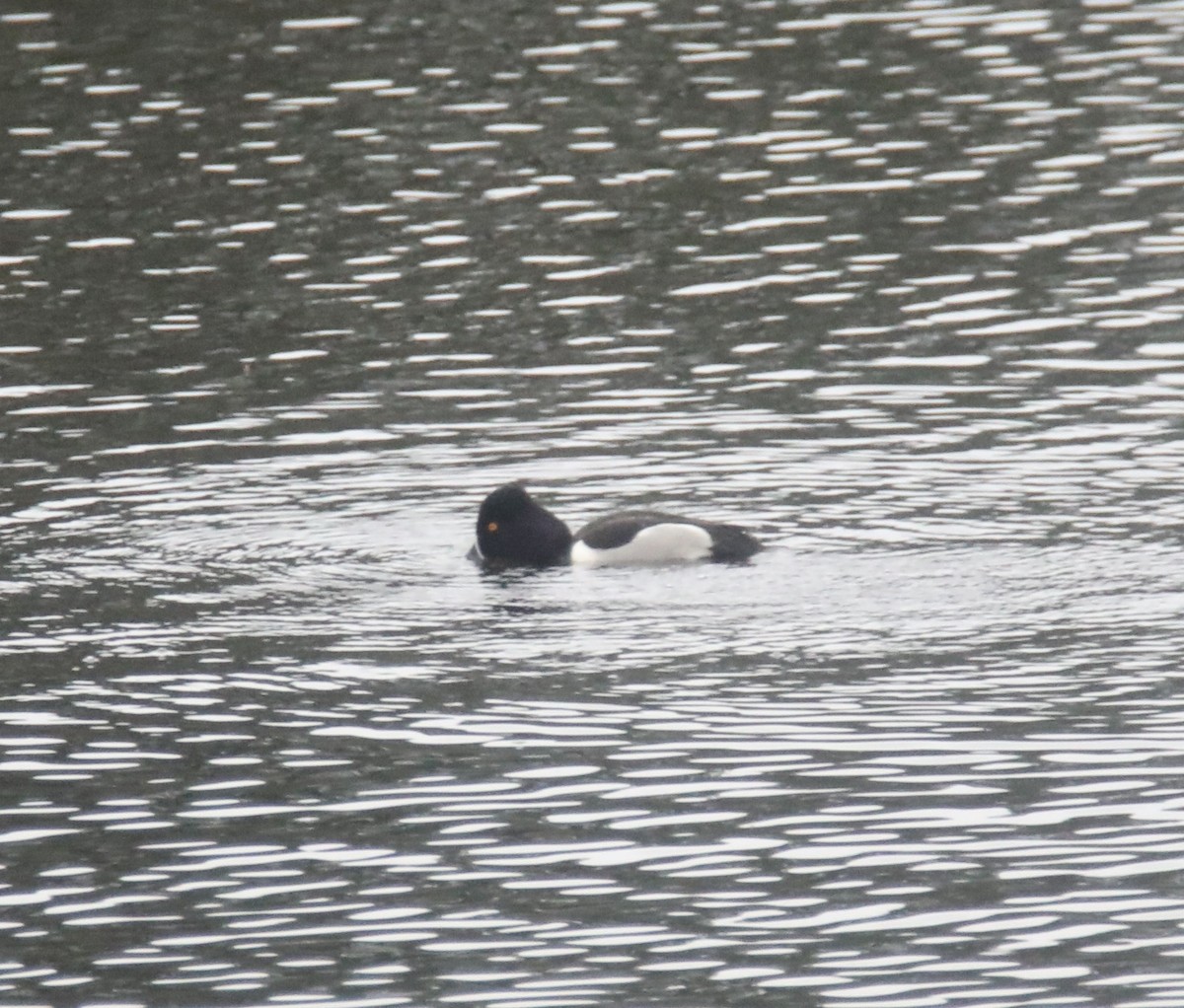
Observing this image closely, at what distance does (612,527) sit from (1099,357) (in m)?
6.17

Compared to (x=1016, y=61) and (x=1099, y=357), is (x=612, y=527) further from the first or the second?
(x=1016, y=61)

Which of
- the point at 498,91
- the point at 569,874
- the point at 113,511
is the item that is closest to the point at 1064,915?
the point at 569,874

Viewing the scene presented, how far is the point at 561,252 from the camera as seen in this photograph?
1045 inches

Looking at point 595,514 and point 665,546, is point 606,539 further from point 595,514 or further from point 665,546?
point 595,514

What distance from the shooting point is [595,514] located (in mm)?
18766

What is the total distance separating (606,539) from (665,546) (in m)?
0.46

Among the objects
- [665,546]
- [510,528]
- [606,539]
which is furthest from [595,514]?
[665,546]

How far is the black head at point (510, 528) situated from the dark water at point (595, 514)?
222mm

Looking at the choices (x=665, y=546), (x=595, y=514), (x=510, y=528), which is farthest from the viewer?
(x=595, y=514)

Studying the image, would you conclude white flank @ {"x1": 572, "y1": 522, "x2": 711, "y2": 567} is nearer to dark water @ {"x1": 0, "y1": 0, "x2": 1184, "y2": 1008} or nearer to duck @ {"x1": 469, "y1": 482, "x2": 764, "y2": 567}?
duck @ {"x1": 469, "y1": 482, "x2": 764, "y2": 567}

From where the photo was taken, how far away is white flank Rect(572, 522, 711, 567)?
17.2m

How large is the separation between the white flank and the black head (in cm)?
53

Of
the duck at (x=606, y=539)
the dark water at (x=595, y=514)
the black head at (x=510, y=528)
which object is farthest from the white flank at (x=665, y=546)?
the black head at (x=510, y=528)

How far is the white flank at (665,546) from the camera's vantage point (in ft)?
56.5
